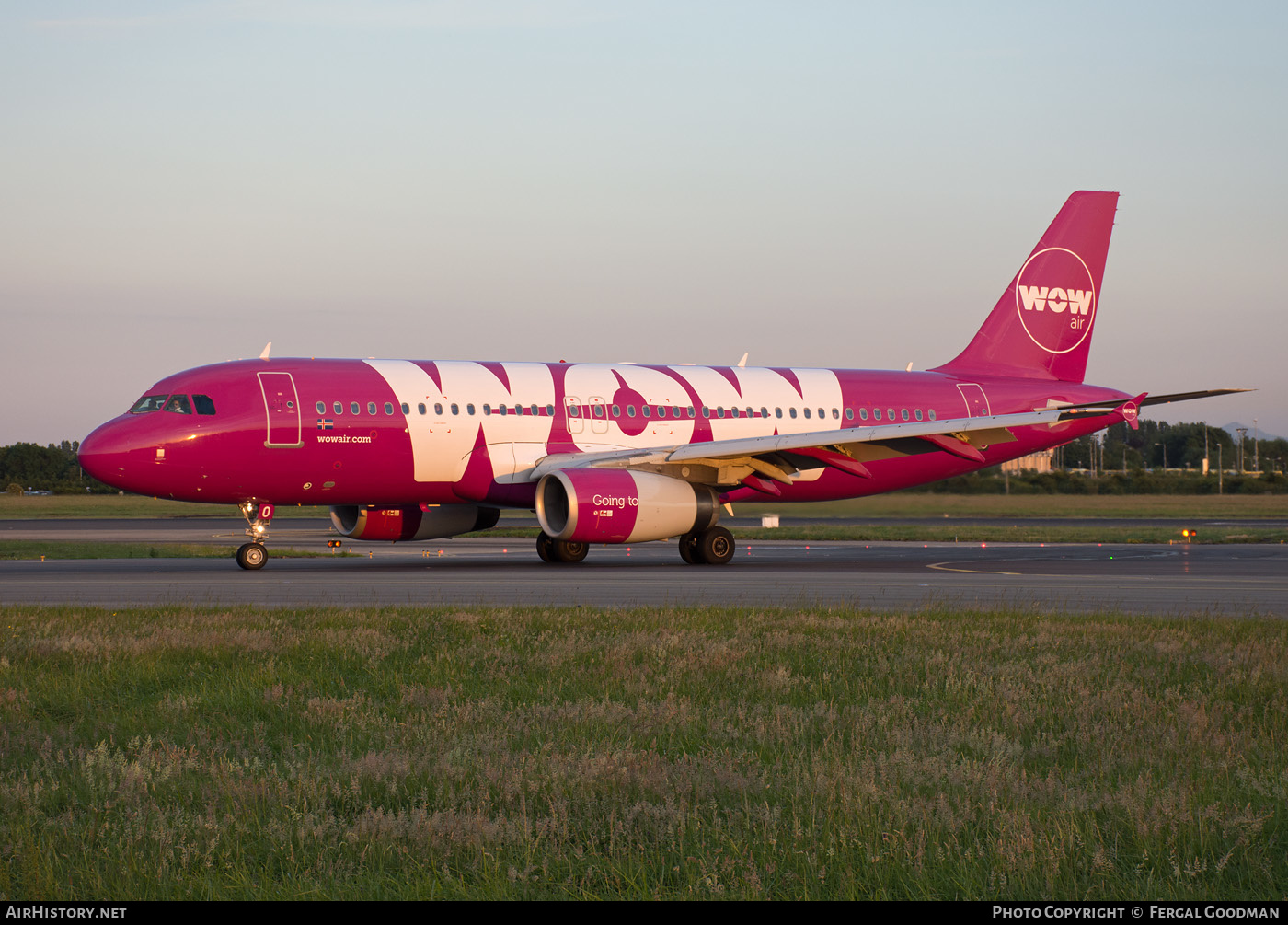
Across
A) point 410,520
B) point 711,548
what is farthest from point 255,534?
point 711,548

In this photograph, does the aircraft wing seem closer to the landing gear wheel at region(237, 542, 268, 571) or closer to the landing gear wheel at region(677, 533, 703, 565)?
the landing gear wheel at region(677, 533, 703, 565)

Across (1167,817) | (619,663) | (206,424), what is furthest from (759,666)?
(206,424)

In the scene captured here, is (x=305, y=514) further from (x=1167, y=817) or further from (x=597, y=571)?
(x=1167, y=817)

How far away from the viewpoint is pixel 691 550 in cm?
2605

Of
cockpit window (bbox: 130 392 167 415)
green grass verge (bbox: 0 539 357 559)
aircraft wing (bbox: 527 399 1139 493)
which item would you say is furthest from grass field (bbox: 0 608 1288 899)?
green grass verge (bbox: 0 539 357 559)

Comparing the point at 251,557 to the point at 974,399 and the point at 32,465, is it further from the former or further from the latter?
the point at 32,465

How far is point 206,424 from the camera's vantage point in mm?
23125

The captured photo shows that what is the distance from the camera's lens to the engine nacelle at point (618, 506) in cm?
2300

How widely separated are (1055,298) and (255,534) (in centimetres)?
2047

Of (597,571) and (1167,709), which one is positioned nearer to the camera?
(1167,709)

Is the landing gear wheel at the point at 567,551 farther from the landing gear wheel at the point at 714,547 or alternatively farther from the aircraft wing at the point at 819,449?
the landing gear wheel at the point at 714,547

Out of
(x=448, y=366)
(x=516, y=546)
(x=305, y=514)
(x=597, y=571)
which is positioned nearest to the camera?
(x=597, y=571)

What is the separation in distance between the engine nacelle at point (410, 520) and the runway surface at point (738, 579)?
68 centimetres

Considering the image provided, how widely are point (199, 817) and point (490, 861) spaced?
1.55 meters
